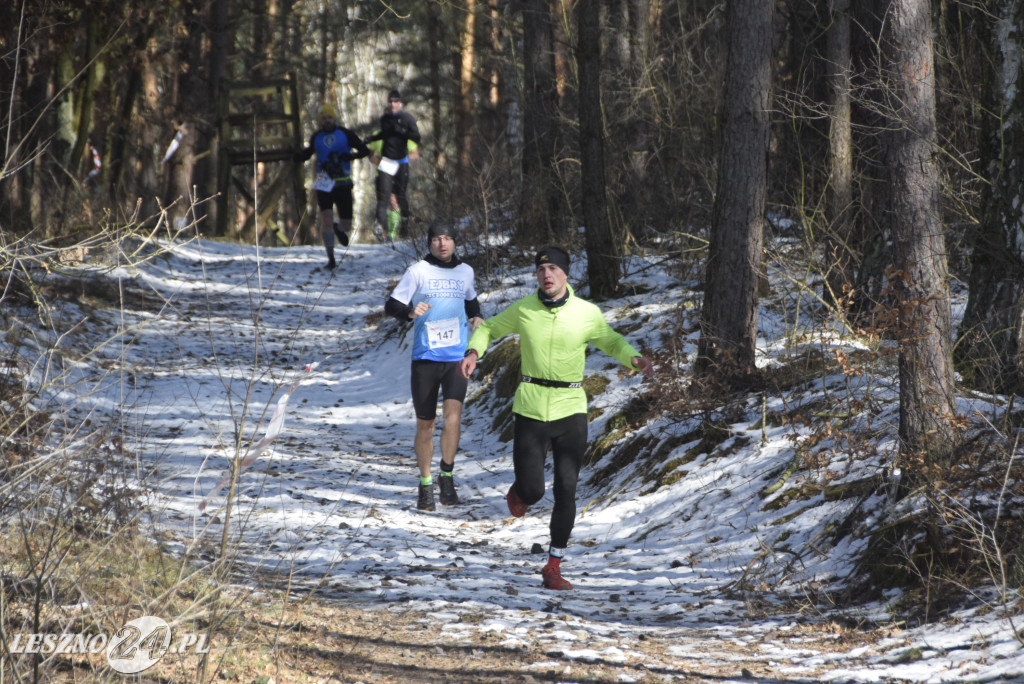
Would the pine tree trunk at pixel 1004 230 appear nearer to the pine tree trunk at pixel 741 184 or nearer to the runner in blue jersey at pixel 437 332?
the pine tree trunk at pixel 741 184

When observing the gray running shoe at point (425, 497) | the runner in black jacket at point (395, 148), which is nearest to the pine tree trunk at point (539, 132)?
the runner in black jacket at point (395, 148)

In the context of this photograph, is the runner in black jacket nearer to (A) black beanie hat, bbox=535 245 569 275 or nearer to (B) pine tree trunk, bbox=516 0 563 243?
(B) pine tree trunk, bbox=516 0 563 243

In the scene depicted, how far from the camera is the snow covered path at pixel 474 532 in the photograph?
190 inches

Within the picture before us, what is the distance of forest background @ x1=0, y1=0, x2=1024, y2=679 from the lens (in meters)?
5.97

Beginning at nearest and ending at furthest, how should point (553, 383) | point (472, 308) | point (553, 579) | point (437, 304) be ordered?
1. point (553, 579)
2. point (553, 383)
3. point (437, 304)
4. point (472, 308)

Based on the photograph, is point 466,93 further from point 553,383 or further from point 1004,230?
point 553,383

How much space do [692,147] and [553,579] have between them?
916cm

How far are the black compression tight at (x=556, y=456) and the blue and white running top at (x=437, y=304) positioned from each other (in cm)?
173

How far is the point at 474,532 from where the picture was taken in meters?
7.93

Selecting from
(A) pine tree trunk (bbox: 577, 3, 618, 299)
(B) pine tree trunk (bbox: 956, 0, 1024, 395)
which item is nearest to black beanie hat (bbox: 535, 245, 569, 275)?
(B) pine tree trunk (bbox: 956, 0, 1024, 395)

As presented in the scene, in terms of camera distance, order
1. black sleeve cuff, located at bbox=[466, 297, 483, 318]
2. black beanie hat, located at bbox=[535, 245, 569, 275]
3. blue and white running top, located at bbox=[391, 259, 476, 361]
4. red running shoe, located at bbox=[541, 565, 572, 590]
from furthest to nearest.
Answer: black sleeve cuff, located at bbox=[466, 297, 483, 318]
blue and white running top, located at bbox=[391, 259, 476, 361]
black beanie hat, located at bbox=[535, 245, 569, 275]
red running shoe, located at bbox=[541, 565, 572, 590]

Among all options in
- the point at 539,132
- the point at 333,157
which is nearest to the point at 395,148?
the point at 333,157

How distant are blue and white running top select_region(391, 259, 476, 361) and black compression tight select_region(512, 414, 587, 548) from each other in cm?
173

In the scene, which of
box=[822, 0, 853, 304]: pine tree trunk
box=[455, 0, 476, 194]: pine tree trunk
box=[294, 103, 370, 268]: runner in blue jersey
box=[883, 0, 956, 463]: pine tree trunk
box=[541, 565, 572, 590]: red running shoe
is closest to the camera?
box=[883, 0, 956, 463]: pine tree trunk
